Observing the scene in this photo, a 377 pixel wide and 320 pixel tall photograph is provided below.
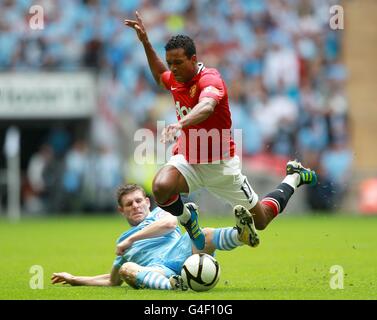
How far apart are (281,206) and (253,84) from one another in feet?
42.6

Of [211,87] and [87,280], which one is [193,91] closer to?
[211,87]

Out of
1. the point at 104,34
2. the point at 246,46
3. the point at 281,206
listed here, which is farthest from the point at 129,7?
the point at 281,206

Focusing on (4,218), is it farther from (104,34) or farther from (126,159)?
(104,34)

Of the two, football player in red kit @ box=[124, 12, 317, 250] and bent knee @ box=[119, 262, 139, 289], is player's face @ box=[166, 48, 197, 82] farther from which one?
bent knee @ box=[119, 262, 139, 289]

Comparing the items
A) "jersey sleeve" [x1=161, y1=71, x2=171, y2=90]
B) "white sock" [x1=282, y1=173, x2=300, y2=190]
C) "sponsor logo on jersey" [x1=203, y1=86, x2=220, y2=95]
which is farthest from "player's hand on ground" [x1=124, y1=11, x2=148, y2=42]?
"white sock" [x1=282, y1=173, x2=300, y2=190]

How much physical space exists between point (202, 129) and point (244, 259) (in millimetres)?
3521

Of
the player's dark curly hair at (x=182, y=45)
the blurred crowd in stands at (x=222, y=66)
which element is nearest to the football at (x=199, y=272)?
the player's dark curly hair at (x=182, y=45)

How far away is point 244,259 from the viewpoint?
12.3 metres

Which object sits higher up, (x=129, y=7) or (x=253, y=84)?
(x=129, y=7)

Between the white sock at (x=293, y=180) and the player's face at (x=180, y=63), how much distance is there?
75.1 inches

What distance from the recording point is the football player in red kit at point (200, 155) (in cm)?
888

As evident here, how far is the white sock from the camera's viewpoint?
10.4 m
